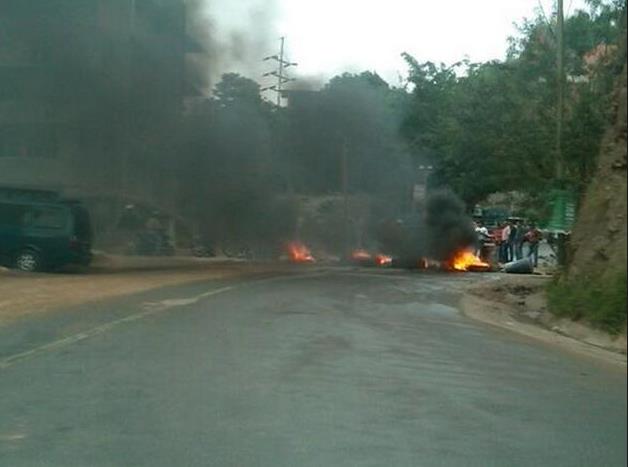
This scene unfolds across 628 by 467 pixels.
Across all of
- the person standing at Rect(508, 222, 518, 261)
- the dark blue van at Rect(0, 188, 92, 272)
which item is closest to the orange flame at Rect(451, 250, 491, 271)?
the person standing at Rect(508, 222, 518, 261)

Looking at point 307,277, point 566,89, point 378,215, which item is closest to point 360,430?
point 566,89

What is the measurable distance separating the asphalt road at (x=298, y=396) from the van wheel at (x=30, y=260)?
10.4 meters

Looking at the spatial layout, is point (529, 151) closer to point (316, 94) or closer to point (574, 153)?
point (574, 153)

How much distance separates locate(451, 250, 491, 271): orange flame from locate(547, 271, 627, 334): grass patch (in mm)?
26906

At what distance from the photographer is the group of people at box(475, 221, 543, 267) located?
25.3 meters

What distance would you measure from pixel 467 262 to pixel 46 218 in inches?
530

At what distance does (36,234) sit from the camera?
2153 centimetres

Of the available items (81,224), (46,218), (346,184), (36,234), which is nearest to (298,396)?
(36,234)

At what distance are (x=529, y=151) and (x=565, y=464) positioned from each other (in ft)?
44.3

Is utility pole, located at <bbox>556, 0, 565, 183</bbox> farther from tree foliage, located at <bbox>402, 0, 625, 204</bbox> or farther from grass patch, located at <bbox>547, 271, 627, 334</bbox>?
grass patch, located at <bbox>547, 271, 627, 334</bbox>

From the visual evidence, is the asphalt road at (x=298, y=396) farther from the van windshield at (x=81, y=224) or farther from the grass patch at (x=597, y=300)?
the van windshield at (x=81, y=224)

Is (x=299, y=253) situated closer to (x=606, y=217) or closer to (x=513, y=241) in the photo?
(x=513, y=241)

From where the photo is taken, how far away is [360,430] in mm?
5715

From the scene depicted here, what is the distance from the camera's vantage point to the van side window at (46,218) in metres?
21.6
